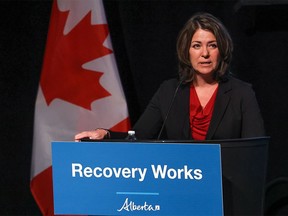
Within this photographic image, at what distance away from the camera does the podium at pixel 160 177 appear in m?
1.30

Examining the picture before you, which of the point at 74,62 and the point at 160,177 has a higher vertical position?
the point at 74,62

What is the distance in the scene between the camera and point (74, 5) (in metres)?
2.67

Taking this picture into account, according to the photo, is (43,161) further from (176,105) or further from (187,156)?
(187,156)

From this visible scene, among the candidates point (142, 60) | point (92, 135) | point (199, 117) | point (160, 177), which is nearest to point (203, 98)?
point (199, 117)

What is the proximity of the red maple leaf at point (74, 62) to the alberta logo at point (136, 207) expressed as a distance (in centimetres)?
130

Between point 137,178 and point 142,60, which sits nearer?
point 137,178

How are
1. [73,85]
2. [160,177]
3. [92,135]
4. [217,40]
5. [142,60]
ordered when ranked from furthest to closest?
[142,60]
[73,85]
[217,40]
[92,135]
[160,177]

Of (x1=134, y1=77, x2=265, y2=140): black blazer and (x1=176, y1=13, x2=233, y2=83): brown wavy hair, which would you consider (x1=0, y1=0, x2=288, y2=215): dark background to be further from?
(x1=134, y1=77, x2=265, y2=140): black blazer

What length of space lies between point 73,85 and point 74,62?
0.11m

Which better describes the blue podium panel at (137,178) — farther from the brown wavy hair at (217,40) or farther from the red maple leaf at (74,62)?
the red maple leaf at (74,62)

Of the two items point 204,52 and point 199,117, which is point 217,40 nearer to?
point 204,52

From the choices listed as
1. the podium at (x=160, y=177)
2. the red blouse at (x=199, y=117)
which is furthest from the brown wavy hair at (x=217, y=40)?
the podium at (x=160, y=177)

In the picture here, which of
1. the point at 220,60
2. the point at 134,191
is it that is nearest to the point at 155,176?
A: the point at 134,191

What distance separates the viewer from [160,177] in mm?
1329
